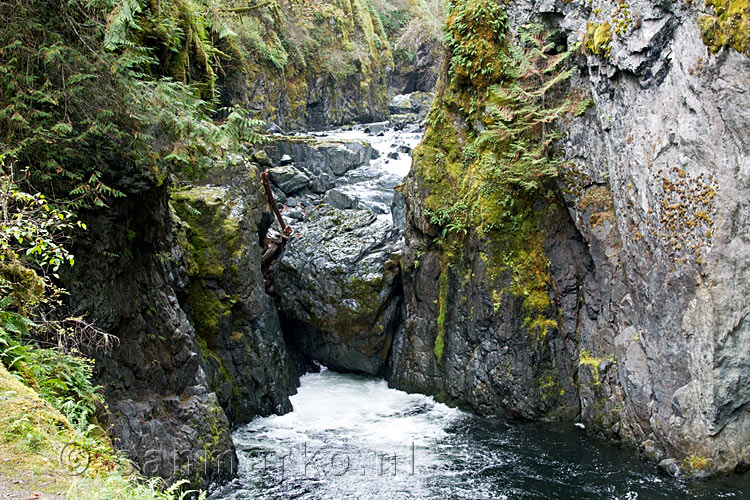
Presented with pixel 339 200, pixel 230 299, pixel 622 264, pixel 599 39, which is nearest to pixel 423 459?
pixel 622 264

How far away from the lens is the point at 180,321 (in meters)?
8.78

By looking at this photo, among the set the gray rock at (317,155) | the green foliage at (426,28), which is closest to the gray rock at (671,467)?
the gray rock at (317,155)

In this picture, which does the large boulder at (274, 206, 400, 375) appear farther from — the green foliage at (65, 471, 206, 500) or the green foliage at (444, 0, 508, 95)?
the green foliage at (65, 471, 206, 500)

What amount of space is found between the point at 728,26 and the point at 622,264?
158 inches

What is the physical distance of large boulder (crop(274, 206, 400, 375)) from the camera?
1402 cm

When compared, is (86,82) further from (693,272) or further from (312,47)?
(312,47)

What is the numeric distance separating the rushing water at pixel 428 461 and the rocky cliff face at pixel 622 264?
0.49 m

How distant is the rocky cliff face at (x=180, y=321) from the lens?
741 centimetres

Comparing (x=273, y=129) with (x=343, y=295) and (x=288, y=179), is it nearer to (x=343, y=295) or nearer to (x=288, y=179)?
(x=288, y=179)

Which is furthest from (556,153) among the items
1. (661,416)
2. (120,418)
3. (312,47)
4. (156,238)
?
(312,47)

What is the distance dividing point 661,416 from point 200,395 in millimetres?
7526

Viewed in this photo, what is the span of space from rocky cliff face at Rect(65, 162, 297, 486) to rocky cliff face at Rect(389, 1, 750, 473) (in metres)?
4.15

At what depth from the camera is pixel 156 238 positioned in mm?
8867

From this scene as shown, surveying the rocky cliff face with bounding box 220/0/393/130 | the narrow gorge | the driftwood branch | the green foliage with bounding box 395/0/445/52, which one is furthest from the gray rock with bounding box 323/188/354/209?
the green foliage with bounding box 395/0/445/52
